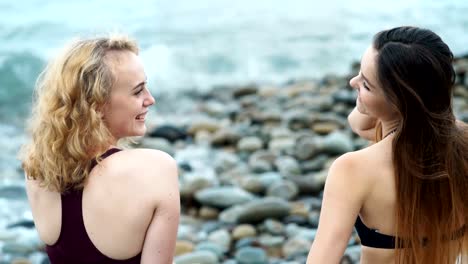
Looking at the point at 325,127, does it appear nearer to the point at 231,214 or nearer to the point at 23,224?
the point at 231,214

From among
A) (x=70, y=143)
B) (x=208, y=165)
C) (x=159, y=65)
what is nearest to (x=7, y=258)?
(x=208, y=165)

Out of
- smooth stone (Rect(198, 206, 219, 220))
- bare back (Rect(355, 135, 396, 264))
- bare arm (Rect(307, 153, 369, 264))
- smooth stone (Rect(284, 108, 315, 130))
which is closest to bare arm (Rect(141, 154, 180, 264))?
bare arm (Rect(307, 153, 369, 264))

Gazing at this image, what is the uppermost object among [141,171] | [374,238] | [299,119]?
[141,171]

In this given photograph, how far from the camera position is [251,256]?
565 cm

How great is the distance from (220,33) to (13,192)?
8.82 m

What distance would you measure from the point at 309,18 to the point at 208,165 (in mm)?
8948

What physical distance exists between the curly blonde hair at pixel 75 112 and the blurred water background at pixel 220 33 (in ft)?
33.5

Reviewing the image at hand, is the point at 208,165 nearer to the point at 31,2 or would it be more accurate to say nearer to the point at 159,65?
the point at 159,65

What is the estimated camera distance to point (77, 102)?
246 centimetres

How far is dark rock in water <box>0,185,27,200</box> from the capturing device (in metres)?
8.02

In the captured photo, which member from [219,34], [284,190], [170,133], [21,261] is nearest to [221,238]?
[284,190]

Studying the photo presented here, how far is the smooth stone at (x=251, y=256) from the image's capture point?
5.62m

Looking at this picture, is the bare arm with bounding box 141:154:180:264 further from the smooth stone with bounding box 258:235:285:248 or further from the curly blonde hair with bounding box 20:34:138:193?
the smooth stone with bounding box 258:235:285:248

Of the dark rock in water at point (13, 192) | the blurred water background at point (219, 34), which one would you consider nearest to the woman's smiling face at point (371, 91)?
the dark rock in water at point (13, 192)
